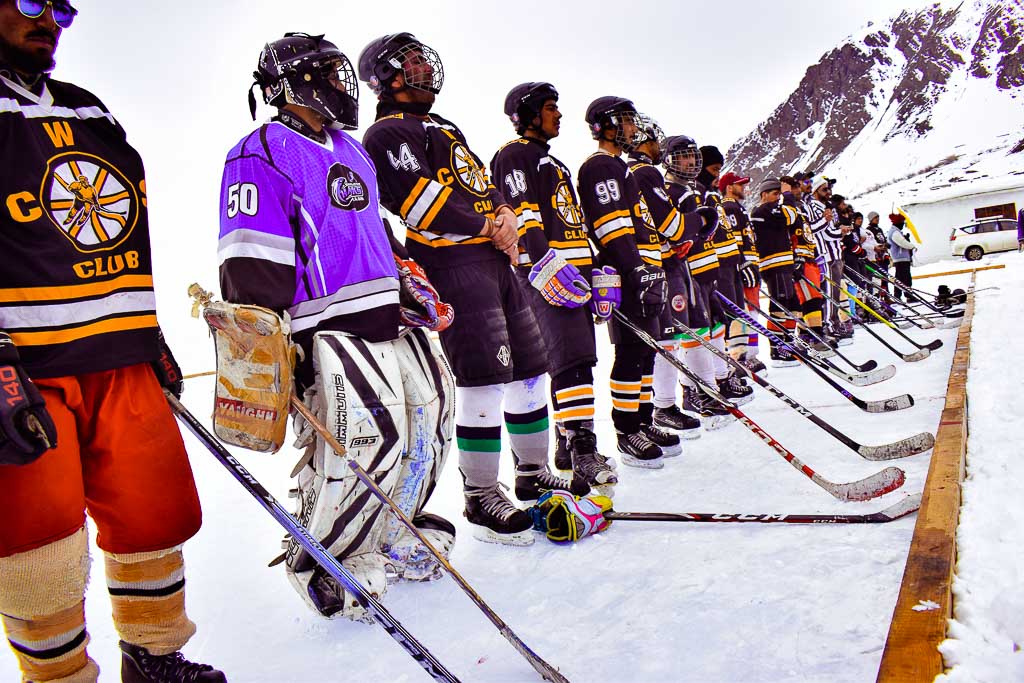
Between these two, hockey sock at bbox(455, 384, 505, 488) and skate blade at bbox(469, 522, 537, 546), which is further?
hockey sock at bbox(455, 384, 505, 488)

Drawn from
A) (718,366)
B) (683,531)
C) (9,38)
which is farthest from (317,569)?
(718,366)

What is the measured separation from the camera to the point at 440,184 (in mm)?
2420

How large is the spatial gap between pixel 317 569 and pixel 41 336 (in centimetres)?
94

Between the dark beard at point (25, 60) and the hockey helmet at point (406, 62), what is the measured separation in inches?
47.0

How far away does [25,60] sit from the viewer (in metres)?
1.48

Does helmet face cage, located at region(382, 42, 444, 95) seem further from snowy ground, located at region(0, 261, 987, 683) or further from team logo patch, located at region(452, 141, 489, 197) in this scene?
snowy ground, located at region(0, 261, 987, 683)

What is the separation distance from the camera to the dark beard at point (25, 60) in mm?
1457

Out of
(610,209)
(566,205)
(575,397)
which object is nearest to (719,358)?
(610,209)

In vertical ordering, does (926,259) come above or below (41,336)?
below


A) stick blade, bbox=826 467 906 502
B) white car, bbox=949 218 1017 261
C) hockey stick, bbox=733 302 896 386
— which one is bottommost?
white car, bbox=949 218 1017 261

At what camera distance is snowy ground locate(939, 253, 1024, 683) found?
112 cm

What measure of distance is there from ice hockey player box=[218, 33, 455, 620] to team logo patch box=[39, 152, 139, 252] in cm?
29

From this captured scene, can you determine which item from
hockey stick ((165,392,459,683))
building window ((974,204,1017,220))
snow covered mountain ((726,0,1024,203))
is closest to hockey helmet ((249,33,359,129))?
hockey stick ((165,392,459,683))

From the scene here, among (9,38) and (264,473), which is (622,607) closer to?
(9,38)
